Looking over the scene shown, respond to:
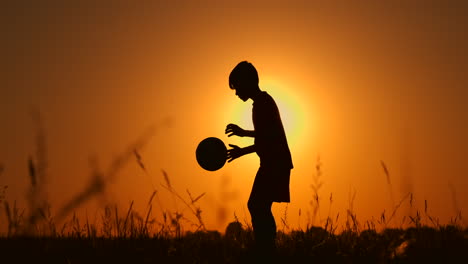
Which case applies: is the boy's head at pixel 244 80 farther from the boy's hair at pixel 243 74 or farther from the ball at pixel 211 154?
the ball at pixel 211 154

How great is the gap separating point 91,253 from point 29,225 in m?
2.30

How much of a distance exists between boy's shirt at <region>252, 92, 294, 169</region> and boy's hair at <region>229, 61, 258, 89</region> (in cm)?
23

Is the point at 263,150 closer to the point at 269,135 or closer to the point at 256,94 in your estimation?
the point at 269,135

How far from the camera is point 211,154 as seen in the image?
723 cm

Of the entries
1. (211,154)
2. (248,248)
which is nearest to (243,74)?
(211,154)

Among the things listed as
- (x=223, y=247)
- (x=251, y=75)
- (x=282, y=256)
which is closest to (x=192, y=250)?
(x=223, y=247)

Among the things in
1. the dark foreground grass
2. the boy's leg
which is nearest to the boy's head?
the boy's leg

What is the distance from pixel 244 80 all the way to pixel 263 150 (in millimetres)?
832

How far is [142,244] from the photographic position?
20.6ft

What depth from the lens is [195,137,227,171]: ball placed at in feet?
23.6

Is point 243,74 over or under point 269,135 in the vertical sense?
over

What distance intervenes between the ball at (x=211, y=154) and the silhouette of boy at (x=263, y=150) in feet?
0.93

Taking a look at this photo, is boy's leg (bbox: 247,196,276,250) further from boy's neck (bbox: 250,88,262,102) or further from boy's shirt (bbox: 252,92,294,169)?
boy's neck (bbox: 250,88,262,102)

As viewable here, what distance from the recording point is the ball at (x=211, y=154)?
719cm
